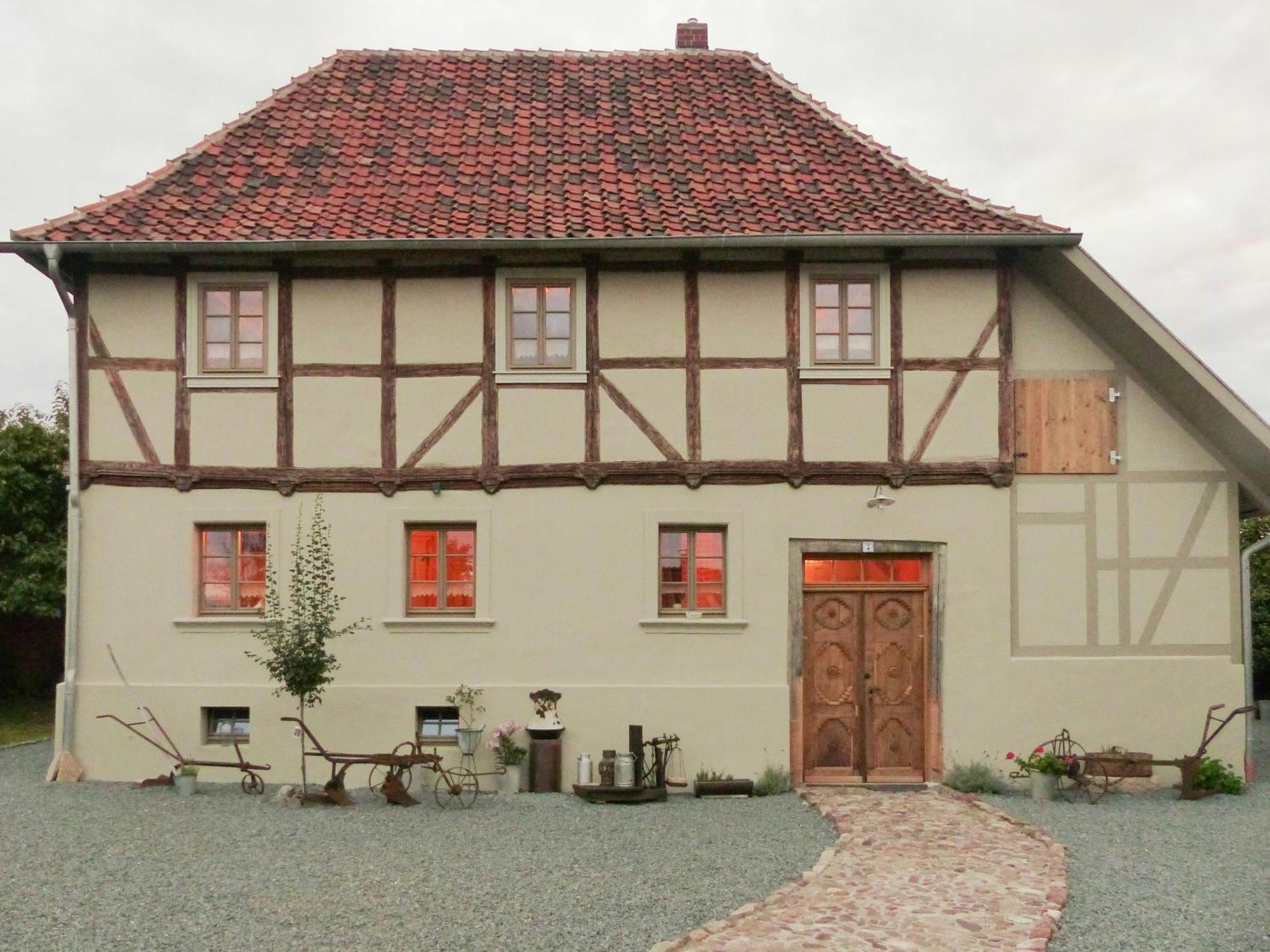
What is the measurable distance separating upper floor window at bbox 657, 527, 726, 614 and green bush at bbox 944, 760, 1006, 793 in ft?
9.79

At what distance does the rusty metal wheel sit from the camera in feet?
35.1

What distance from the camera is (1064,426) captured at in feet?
39.5

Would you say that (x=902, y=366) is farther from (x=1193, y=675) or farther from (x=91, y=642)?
(x=91, y=642)

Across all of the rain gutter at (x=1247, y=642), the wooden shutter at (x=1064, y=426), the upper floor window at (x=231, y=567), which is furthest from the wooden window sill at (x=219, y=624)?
the rain gutter at (x=1247, y=642)

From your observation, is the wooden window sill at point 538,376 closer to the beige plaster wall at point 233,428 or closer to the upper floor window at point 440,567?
the upper floor window at point 440,567

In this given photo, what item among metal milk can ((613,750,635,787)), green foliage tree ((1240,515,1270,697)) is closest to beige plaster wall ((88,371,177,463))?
metal milk can ((613,750,635,787))

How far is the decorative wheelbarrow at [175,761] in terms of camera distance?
36.8ft

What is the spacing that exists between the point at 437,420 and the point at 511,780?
387 centimetres

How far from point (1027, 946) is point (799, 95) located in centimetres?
1103

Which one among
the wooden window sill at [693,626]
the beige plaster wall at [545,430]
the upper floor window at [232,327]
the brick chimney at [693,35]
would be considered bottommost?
the wooden window sill at [693,626]

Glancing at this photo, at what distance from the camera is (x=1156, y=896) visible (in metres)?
7.52

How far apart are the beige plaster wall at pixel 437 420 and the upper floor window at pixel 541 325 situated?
2.17 ft

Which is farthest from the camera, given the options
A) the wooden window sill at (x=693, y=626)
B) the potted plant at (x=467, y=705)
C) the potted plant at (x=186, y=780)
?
the wooden window sill at (x=693, y=626)

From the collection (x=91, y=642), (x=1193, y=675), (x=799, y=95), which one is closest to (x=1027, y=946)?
(x=1193, y=675)
